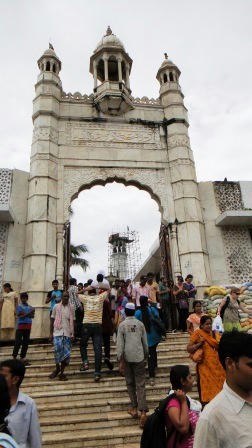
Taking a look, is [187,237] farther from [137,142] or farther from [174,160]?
[137,142]

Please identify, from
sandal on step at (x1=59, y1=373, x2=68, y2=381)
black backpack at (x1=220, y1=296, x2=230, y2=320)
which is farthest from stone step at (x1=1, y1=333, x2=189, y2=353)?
black backpack at (x1=220, y1=296, x2=230, y2=320)

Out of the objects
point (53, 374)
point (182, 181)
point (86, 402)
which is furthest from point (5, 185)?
point (86, 402)

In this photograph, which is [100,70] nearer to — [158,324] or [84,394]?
[158,324]

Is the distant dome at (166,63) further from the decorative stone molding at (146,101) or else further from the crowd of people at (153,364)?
the crowd of people at (153,364)

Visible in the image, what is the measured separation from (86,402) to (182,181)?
802 cm

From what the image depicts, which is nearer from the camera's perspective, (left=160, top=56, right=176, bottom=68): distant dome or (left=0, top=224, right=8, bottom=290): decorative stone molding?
(left=0, top=224, right=8, bottom=290): decorative stone molding

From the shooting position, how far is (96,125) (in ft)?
38.9

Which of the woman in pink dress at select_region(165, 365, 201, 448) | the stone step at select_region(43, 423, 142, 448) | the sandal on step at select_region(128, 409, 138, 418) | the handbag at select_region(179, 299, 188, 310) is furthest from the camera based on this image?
the handbag at select_region(179, 299, 188, 310)

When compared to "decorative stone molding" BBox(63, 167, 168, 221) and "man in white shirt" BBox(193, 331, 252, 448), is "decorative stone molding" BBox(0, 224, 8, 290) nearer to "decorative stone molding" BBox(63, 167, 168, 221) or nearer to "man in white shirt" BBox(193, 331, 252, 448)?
"decorative stone molding" BBox(63, 167, 168, 221)

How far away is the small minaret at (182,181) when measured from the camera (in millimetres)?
10000

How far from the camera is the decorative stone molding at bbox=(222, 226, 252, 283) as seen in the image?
10195mm

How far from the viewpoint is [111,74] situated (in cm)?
1447

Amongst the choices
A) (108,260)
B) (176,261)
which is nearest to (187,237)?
(176,261)

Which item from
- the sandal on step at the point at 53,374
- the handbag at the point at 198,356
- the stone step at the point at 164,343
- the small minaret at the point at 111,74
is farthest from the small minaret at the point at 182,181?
the handbag at the point at 198,356
